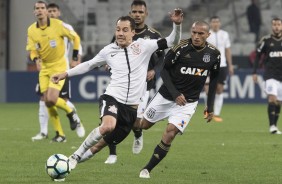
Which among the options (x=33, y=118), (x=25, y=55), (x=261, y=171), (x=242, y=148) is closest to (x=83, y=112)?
(x=33, y=118)

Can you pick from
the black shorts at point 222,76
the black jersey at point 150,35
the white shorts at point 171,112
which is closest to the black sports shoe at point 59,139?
the black jersey at point 150,35

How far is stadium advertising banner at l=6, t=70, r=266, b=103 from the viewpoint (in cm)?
2780

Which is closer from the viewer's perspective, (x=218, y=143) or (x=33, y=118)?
(x=218, y=143)

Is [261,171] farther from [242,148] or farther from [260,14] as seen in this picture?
[260,14]

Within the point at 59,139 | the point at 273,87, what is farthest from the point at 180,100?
the point at 273,87

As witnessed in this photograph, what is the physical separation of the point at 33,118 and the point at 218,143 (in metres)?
7.80

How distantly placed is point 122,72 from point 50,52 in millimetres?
4943

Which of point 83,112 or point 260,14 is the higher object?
point 260,14

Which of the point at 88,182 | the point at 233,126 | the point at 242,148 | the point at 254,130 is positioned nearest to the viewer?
the point at 88,182

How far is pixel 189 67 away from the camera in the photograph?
11227mm

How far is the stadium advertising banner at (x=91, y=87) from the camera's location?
27.8 m

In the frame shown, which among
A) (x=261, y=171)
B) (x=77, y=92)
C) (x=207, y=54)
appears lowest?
(x=77, y=92)

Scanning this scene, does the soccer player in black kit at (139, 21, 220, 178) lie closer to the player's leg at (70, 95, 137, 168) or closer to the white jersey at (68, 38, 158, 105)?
the white jersey at (68, 38, 158, 105)

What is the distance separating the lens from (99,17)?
110 ft
